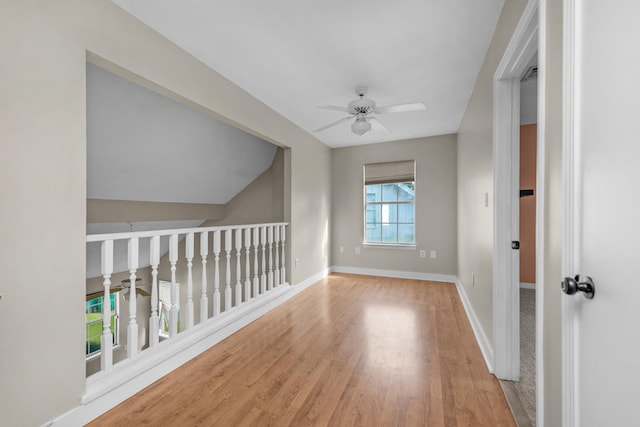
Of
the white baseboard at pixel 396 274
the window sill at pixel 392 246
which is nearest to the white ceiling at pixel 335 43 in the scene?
the window sill at pixel 392 246

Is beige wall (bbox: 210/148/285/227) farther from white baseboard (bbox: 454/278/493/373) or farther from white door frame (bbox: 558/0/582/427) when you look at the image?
white door frame (bbox: 558/0/582/427)

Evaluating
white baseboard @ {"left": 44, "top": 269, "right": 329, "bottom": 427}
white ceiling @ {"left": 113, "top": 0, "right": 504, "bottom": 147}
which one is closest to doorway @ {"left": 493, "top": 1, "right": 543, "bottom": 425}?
white ceiling @ {"left": 113, "top": 0, "right": 504, "bottom": 147}

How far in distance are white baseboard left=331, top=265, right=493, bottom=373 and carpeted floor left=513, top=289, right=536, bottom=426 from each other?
7.9 inches

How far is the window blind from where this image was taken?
177 inches

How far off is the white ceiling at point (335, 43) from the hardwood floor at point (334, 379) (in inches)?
93.9

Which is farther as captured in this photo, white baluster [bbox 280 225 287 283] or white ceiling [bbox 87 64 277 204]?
white baluster [bbox 280 225 287 283]

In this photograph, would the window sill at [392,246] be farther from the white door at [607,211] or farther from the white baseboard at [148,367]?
the white door at [607,211]

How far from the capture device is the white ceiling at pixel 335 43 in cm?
167

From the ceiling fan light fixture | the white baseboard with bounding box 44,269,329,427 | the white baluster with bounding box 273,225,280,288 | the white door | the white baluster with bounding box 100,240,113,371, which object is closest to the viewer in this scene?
the white door

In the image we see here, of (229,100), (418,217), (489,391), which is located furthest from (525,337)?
(229,100)

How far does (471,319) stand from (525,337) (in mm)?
430

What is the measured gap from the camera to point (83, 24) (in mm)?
1453

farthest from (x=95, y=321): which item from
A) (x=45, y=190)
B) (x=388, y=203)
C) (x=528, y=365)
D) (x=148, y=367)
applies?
(x=528, y=365)

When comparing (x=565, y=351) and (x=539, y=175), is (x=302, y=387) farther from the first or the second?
(x=539, y=175)
